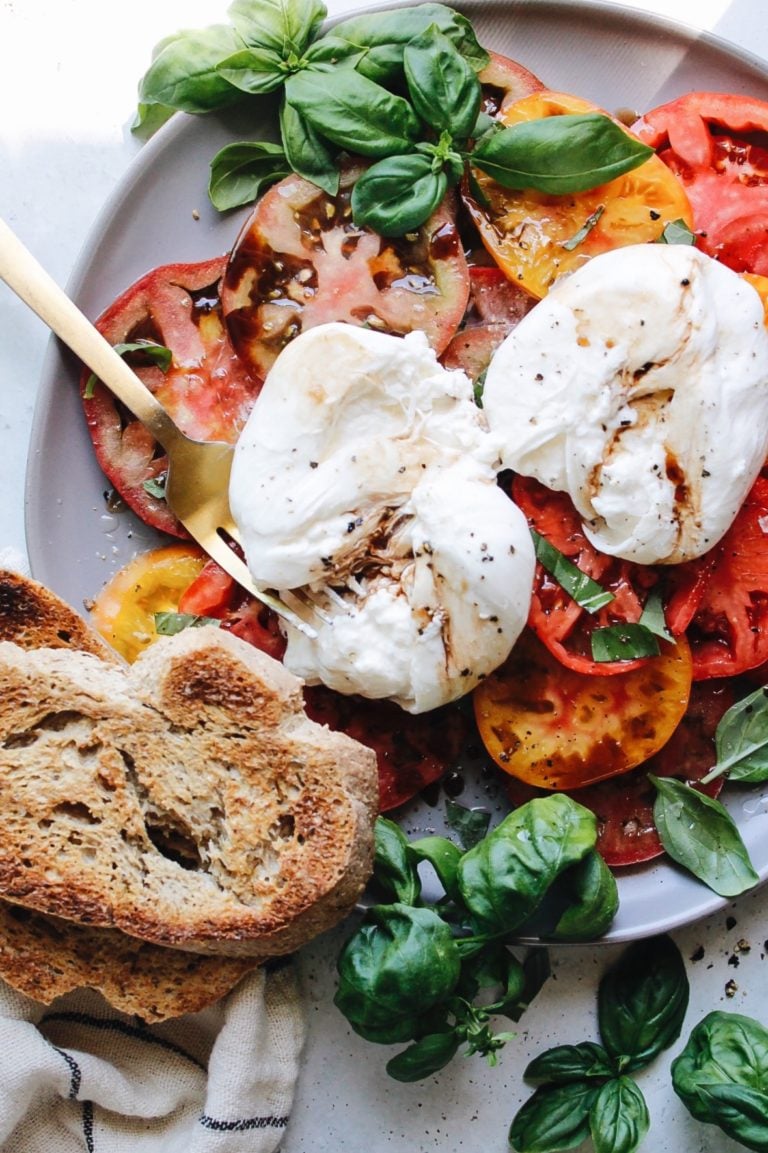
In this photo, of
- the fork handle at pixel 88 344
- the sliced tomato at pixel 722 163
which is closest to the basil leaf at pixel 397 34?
the sliced tomato at pixel 722 163

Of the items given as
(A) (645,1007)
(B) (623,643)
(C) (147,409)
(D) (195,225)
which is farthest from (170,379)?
(A) (645,1007)

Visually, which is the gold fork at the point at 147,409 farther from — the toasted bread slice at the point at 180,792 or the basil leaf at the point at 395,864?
the basil leaf at the point at 395,864

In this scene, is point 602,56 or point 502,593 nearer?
point 502,593


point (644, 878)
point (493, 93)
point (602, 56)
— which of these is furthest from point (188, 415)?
point (644, 878)

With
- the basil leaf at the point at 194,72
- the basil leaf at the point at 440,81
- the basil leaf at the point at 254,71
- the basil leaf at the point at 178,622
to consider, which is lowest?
the basil leaf at the point at 178,622

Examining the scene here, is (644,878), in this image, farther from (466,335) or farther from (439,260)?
(439,260)

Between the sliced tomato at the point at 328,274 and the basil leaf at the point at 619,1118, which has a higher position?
the sliced tomato at the point at 328,274
